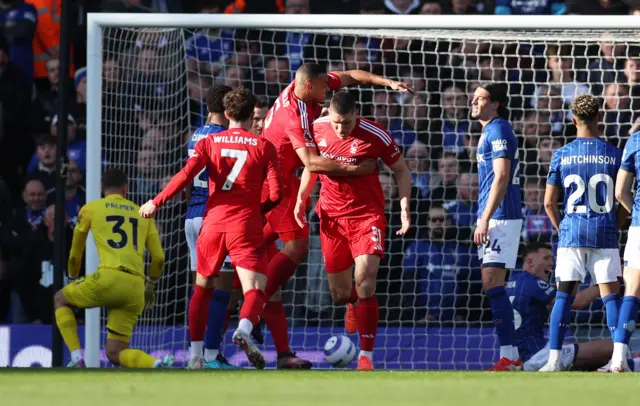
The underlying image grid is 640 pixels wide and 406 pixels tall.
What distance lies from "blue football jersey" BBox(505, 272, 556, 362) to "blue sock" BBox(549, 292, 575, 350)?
1.17 metres

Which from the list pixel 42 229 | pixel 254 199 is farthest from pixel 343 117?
pixel 42 229

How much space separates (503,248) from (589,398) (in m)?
3.71

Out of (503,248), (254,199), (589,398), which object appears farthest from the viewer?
(503,248)

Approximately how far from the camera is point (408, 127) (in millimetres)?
11469

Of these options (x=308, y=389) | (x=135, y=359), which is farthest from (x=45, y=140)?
(x=308, y=389)

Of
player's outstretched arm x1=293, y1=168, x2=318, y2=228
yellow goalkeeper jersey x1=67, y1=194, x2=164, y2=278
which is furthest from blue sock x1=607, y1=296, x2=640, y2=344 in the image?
yellow goalkeeper jersey x1=67, y1=194, x2=164, y2=278

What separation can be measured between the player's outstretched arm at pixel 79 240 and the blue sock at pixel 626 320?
3833 mm

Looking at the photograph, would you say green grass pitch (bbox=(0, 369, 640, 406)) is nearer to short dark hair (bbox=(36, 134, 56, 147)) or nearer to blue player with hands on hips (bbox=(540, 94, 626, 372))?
blue player with hands on hips (bbox=(540, 94, 626, 372))

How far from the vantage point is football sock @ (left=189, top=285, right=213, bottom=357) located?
8125mm

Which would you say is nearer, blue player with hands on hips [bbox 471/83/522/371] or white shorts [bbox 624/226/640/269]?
white shorts [bbox 624/226/640/269]

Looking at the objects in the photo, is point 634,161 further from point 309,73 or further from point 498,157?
point 309,73

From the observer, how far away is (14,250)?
36.6 ft

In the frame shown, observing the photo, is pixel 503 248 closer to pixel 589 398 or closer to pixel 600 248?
pixel 600 248

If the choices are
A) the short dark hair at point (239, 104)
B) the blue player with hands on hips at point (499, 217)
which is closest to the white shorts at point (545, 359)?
the blue player with hands on hips at point (499, 217)
